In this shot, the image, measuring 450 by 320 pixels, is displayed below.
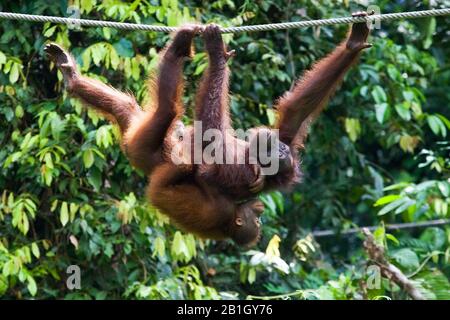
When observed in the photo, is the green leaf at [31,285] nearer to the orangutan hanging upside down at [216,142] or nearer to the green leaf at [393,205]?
the orangutan hanging upside down at [216,142]

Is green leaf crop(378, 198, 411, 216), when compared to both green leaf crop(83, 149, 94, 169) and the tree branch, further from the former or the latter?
green leaf crop(83, 149, 94, 169)

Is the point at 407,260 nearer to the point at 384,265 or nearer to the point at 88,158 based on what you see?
the point at 384,265

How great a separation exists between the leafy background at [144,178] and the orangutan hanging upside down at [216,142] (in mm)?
878

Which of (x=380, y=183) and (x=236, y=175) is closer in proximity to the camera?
(x=236, y=175)

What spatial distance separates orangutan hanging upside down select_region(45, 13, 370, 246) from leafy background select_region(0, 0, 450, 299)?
2.88 feet

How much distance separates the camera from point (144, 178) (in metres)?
6.16

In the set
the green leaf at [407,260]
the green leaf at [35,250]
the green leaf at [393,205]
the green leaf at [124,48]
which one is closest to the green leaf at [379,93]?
the green leaf at [393,205]

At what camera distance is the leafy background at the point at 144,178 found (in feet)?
18.2

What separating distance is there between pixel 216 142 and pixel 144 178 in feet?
6.26

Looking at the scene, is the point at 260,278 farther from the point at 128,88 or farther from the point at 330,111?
the point at 128,88

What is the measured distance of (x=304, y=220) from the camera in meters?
7.23

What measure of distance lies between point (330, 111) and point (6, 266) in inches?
105

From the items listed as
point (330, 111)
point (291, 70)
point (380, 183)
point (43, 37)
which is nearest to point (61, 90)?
point (43, 37)
